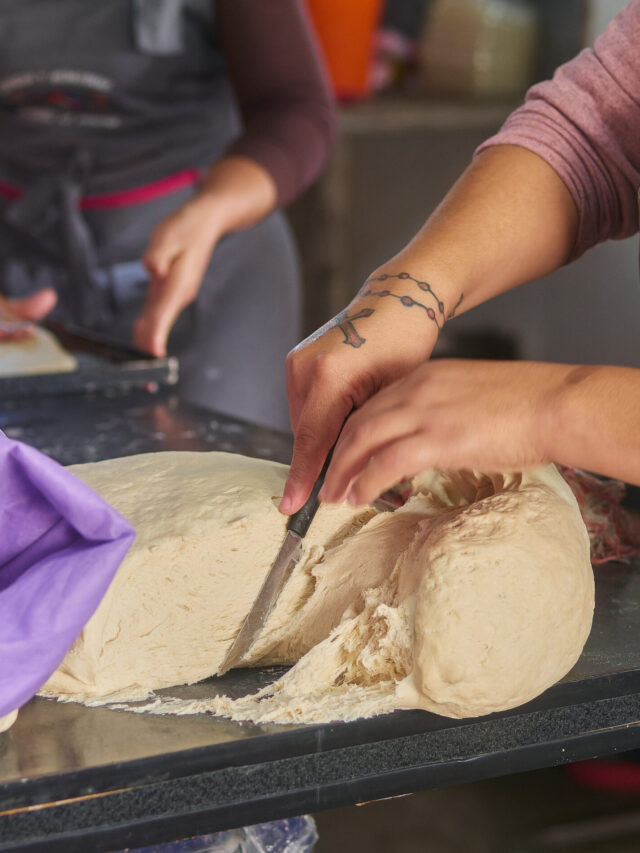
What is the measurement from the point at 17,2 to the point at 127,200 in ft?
1.27

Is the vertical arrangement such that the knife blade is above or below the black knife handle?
below

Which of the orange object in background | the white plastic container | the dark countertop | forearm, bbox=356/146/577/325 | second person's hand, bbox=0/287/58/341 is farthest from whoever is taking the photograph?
the white plastic container

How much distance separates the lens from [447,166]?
3.28m

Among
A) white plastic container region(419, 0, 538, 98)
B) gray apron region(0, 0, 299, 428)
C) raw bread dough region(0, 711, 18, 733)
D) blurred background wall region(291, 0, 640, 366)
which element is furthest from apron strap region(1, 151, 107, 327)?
white plastic container region(419, 0, 538, 98)

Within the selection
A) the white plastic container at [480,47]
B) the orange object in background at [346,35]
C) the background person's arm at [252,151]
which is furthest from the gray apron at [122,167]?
the white plastic container at [480,47]

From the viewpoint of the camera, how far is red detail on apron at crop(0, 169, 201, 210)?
190cm

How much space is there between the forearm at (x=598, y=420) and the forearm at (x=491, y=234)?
0.24 metres

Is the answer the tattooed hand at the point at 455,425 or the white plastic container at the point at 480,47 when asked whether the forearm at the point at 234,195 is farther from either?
the white plastic container at the point at 480,47

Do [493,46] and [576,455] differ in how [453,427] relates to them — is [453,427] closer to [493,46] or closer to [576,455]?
[576,455]

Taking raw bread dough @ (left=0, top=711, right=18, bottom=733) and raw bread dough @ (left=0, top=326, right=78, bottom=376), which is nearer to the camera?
raw bread dough @ (left=0, top=711, right=18, bottom=733)

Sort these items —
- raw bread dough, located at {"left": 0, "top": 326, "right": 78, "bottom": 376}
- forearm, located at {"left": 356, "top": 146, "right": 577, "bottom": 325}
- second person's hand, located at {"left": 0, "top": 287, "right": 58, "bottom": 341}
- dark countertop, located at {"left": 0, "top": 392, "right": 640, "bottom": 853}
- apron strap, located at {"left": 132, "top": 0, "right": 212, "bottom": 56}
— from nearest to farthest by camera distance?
dark countertop, located at {"left": 0, "top": 392, "right": 640, "bottom": 853}, forearm, located at {"left": 356, "top": 146, "right": 577, "bottom": 325}, raw bread dough, located at {"left": 0, "top": 326, "right": 78, "bottom": 376}, second person's hand, located at {"left": 0, "top": 287, "right": 58, "bottom": 341}, apron strap, located at {"left": 132, "top": 0, "right": 212, "bottom": 56}

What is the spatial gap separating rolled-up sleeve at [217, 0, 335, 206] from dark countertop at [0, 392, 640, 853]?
117 centimetres

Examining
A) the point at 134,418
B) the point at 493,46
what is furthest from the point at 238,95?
the point at 493,46

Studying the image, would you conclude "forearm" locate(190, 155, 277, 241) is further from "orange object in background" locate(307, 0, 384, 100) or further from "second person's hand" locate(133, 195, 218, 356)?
"orange object in background" locate(307, 0, 384, 100)
